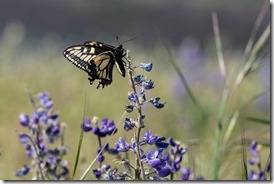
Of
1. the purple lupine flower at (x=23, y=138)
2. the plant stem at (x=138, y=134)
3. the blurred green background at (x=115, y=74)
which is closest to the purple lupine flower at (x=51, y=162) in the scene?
the purple lupine flower at (x=23, y=138)

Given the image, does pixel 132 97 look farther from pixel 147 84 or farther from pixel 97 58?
pixel 97 58

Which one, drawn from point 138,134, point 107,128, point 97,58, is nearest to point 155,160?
point 138,134

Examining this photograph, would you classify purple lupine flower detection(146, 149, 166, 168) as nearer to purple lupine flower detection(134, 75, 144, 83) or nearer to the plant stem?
the plant stem

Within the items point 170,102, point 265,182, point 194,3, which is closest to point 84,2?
point 194,3

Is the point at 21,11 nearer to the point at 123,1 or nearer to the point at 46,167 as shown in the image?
the point at 123,1

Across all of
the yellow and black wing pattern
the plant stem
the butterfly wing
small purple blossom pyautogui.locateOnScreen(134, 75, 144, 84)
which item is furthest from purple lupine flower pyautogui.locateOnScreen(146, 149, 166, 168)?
the butterfly wing

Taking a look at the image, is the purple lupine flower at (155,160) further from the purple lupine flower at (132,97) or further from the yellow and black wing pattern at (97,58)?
the yellow and black wing pattern at (97,58)
